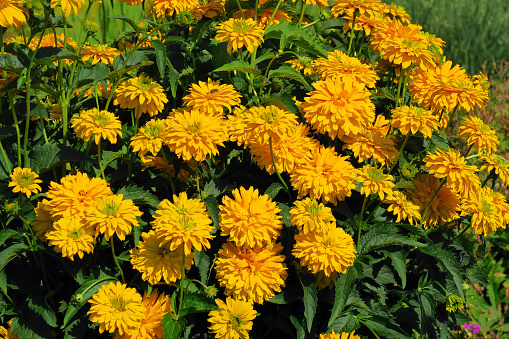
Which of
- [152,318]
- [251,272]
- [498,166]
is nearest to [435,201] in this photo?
[498,166]

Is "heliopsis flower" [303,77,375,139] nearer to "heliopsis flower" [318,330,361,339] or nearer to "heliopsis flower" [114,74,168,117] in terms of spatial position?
"heliopsis flower" [114,74,168,117]

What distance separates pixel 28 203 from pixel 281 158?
91 centimetres

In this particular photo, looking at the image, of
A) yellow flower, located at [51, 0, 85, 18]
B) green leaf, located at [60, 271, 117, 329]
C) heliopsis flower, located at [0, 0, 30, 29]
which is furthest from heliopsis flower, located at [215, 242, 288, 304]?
heliopsis flower, located at [0, 0, 30, 29]

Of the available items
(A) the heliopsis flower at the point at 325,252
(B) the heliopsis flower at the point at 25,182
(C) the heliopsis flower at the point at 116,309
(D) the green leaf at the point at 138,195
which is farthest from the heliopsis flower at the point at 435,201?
(B) the heliopsis flower at the point at 25,182

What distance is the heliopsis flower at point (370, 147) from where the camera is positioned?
5.95 ft

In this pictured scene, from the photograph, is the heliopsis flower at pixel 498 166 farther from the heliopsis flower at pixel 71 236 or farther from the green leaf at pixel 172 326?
the heliopsis flower at pixel 71 236

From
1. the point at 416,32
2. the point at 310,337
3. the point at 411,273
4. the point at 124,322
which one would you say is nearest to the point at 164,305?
the point at 124,322

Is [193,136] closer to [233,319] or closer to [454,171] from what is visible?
[233,319]

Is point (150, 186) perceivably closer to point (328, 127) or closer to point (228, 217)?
point (228, 217)

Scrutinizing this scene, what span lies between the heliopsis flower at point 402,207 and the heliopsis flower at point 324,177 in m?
0.20

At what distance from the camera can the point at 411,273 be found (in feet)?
7.16

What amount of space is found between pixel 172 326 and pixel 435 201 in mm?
1125

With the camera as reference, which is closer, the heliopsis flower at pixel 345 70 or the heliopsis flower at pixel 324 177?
the heliopsis flower at pixel 324 177

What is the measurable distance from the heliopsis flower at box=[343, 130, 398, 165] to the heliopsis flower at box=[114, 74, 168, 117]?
71 centimetres
